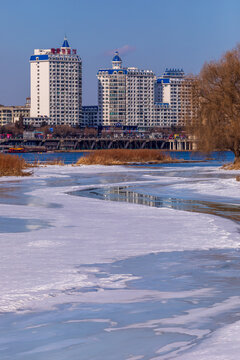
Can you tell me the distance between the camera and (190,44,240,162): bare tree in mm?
46781

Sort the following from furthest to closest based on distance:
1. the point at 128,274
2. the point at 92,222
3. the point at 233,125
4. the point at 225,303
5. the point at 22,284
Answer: the point at 233,125 → the point at 92,222 → the point at 128,274 → the point at 22,284 → the point at 225,303

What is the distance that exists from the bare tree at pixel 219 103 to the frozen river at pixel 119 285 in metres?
31.3

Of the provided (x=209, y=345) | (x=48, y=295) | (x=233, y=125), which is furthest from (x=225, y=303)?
(x=233, y=125)

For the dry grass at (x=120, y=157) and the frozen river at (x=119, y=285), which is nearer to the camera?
the frozen river at (x=119, y=285)

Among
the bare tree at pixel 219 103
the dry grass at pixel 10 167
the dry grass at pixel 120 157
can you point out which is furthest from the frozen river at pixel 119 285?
the dry grass at pixel 120 157

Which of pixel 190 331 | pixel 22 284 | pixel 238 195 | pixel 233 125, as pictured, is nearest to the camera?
pixel 190 331

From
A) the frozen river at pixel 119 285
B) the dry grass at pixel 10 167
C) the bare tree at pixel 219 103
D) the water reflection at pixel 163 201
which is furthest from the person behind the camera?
the bare tree at pixel 219 103

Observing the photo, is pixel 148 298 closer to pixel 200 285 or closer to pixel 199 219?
pixel 200 285

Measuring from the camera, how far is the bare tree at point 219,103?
153ft

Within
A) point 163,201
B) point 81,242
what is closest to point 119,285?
point 81,242

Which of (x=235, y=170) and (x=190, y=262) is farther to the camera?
(x=235, y=170)

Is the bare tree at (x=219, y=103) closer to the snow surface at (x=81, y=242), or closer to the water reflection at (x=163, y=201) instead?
the water reflection at (x=163, y=201)

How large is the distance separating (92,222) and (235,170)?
33.9 m

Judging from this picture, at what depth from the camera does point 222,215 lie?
16734 mm
